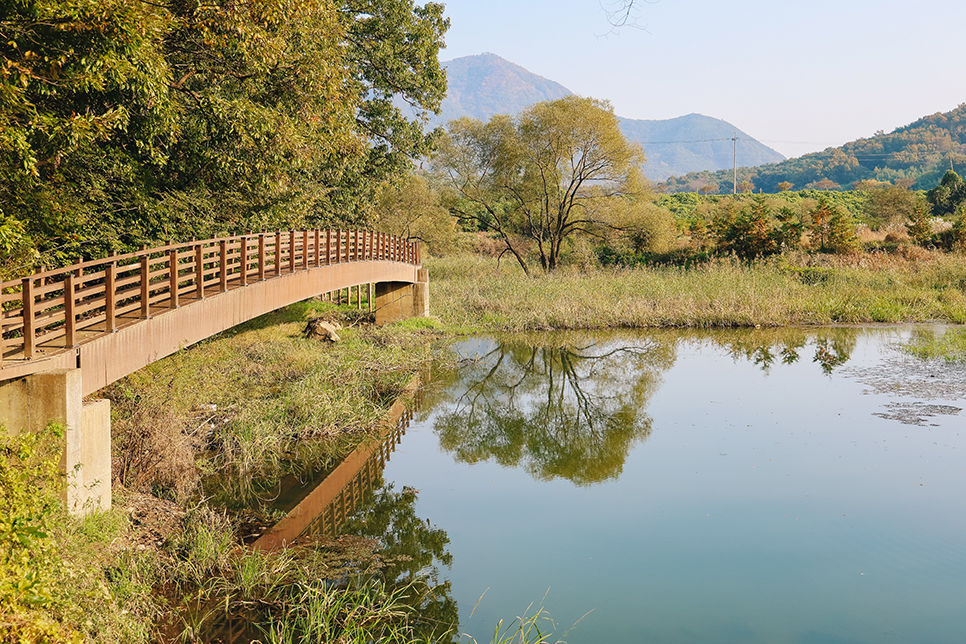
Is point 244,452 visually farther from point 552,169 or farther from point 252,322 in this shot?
point 552,169

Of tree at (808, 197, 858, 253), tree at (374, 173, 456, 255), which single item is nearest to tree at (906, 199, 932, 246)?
tree at (808, 197, 858, 253)

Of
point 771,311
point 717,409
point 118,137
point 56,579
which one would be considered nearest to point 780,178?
point 771,311

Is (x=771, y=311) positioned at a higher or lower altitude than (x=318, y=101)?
lower

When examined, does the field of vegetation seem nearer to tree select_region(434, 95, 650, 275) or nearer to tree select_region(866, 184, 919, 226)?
tree select_region(434, 95, 650, 275)

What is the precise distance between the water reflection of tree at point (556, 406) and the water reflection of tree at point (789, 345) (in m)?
1.97

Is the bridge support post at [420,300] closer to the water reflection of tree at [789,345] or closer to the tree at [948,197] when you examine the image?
the water reflection of tree at [789,345]

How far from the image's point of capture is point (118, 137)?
36.0ft

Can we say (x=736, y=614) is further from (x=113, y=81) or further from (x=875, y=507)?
(x=113, y=81)

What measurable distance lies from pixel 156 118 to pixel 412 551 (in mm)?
6363

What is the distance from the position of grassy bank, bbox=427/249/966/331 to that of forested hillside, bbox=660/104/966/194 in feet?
136

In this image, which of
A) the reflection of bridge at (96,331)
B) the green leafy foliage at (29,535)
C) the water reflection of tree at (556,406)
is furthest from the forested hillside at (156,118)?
the water reflection of tree at (556,406)

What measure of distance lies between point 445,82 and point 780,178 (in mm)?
68029

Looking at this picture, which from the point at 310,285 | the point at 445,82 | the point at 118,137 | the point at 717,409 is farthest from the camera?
the point at 445,82

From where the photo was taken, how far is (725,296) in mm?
23250
